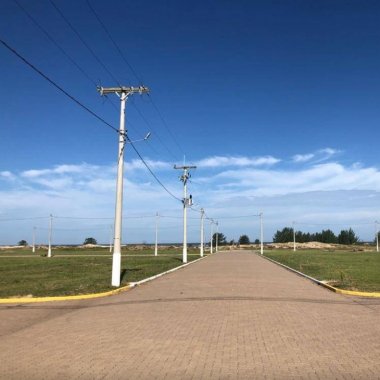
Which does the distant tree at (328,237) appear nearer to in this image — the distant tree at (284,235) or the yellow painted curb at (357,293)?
the distant tree at (284,235)

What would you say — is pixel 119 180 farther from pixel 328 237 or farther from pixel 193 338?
pixel 328 237

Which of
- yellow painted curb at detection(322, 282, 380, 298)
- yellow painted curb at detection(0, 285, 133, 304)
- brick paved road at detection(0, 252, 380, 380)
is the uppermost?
yellow painted curb at detection(322, 282, 380, 298)

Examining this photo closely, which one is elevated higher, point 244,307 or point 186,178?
point 186,178

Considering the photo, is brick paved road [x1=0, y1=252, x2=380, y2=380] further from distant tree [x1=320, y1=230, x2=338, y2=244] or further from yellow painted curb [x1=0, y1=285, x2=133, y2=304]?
distant tree [x1=320, y1=230, x2=338, y2=244]

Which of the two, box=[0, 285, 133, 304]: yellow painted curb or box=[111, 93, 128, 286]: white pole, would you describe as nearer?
box=[0, 285, 133, 304]: yellow painted curb

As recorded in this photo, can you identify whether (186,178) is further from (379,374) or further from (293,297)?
(379,374)

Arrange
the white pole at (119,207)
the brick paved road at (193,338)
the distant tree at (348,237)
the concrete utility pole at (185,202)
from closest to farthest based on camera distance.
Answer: the brick paved road at (193,338)
the white pole at (119,207)
the concrete utility pole at (185,202)
the distant tree at (348,237)

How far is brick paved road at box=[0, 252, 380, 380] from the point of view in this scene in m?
7.18

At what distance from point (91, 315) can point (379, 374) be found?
7.42m

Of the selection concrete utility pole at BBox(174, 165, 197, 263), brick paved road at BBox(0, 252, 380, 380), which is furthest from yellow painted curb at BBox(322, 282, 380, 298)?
concrete utility pole at BBox(174, 165, 197, 263)

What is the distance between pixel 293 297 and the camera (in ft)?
53.1

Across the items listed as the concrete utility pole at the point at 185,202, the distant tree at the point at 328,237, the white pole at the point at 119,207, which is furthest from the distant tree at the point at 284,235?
the white pole at the point at 119,207

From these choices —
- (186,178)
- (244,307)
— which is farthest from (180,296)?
(186,178)

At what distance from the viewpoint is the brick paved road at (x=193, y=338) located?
718 cm
